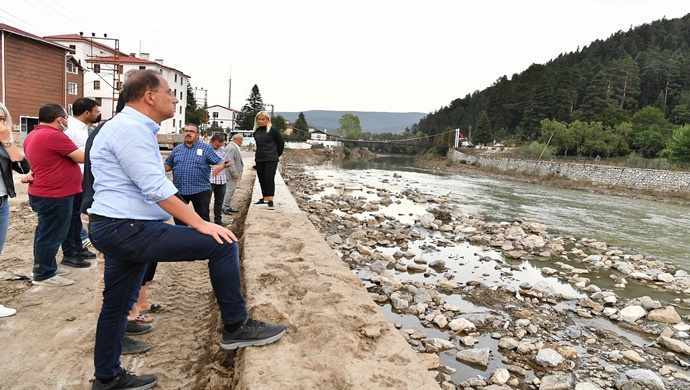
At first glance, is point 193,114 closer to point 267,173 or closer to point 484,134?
point 484,134

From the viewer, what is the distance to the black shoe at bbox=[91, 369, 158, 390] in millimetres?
2199

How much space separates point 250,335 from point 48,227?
260 cm

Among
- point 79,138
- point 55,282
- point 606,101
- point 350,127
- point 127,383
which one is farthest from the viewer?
point 350,127

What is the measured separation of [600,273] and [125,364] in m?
9.01

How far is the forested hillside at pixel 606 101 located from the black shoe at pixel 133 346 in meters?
49.6

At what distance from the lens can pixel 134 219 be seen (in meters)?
2.03

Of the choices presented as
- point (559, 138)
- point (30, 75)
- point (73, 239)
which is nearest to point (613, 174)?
point (559, 138)

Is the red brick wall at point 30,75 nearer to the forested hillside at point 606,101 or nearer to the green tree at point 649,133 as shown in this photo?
the forested hillside at point 606,101

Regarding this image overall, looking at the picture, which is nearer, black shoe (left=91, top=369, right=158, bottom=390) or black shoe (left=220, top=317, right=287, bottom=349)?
black shoe (left=91, top=369, right=158, bottom=390)

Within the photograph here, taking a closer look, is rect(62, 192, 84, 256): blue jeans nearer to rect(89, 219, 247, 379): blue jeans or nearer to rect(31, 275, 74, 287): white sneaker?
rect(31, 275, 74, 287): white sneaker

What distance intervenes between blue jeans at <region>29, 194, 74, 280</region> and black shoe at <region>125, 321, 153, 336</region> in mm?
1408

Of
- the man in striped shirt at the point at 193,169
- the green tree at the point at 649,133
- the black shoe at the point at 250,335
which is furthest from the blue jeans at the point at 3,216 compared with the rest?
the green tree at the point at 649,133

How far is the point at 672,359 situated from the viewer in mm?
4883

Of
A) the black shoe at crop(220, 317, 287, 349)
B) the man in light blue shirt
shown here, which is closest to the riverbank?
the black shoe at crop(220, 317, 287, 349)
